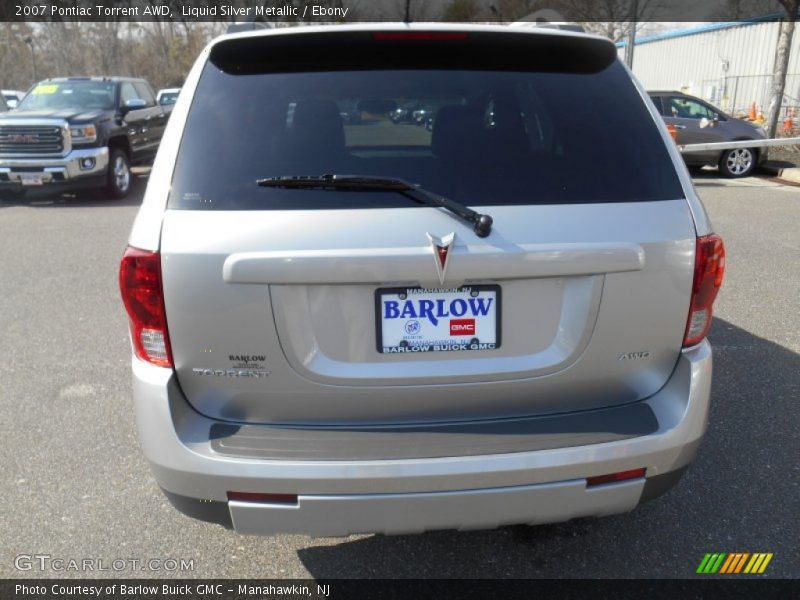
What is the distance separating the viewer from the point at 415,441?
218 centimetres

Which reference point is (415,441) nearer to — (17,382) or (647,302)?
(647,302)

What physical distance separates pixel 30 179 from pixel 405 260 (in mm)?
11417

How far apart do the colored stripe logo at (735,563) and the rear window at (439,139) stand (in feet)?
4.88

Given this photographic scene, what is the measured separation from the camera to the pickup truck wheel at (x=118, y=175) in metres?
12.3

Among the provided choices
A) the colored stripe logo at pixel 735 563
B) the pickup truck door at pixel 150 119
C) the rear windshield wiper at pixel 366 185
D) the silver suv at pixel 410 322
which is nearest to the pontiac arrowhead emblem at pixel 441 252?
the silver suv at pixel 410 322

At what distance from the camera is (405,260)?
2.08 m

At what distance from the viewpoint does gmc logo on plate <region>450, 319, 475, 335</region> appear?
2.17 meters

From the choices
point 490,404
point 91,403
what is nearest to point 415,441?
point 490,404

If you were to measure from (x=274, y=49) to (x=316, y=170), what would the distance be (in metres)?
0.54

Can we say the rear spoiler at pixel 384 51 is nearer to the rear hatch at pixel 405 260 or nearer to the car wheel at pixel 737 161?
the rear hatch at pixel 405 260

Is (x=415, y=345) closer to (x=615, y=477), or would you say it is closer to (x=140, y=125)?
(x=615, y=477)

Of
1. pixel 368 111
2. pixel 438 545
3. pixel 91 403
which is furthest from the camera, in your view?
pixel 91 403

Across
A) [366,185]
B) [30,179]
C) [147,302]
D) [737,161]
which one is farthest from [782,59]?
[147,302]

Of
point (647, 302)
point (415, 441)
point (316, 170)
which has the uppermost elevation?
point (316, 170)
